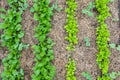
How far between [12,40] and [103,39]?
0.80 meters

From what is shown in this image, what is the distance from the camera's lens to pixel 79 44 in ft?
9.09

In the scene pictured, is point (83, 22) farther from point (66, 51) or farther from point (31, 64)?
point (31, 64)

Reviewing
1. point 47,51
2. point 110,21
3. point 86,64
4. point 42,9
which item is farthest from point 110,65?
point 42,9

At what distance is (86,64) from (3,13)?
2.91 feet

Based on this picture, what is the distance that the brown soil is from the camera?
9.04ft

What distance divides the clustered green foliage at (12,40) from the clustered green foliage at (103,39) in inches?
26.5

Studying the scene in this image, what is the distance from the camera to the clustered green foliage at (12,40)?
272cm

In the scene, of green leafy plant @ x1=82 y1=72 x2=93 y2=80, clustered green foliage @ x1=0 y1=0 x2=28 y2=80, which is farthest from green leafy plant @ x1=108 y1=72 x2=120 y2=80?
clustered green foliage @ x1=0 y1=0 x2=28 y2=80

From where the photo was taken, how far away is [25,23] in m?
2.82

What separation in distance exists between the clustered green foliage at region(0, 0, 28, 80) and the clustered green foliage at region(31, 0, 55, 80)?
14 cm

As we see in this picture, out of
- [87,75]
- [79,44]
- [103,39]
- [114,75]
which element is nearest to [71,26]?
[79,44]

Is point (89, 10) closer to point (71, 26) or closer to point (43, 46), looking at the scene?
point (71, 26)

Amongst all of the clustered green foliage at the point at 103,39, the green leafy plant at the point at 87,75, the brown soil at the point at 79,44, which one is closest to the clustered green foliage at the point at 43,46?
the brown soil at the point at 79,44

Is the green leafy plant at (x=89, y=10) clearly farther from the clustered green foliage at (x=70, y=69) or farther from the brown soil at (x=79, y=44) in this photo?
the clustered green foliage at (x=70, y=69)
